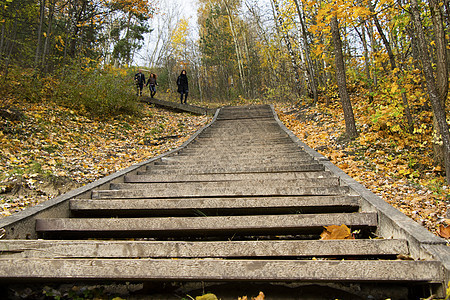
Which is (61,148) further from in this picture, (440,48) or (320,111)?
(320,111)

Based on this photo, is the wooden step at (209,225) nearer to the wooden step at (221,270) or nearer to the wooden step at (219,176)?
the wooden step at (221,270)

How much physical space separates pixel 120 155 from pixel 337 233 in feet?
23.0

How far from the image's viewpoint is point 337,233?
2.44m

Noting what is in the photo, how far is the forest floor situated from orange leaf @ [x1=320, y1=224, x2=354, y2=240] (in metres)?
1.01

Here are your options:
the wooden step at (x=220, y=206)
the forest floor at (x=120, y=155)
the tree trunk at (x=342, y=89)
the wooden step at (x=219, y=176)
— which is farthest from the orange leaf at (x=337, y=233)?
the tree trunk at (x=342, y=89)

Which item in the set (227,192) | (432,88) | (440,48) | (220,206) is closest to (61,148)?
(227,192)

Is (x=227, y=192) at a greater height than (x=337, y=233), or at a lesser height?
greater

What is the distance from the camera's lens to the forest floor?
459cm

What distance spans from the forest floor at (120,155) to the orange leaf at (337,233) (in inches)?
39.7

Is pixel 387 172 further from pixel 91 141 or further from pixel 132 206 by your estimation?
pixel 91 141

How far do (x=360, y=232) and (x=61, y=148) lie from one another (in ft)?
24.0

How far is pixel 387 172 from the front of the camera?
228 inches

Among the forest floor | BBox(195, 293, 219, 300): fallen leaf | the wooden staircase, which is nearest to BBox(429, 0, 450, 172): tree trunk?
the forest floor

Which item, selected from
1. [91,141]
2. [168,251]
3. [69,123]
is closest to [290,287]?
[168,251]
